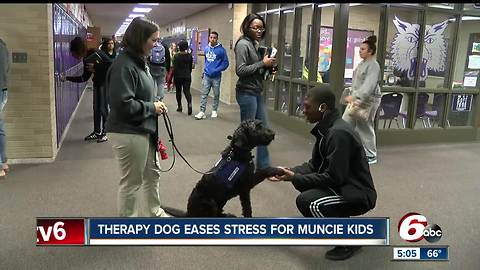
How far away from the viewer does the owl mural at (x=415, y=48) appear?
5320mm

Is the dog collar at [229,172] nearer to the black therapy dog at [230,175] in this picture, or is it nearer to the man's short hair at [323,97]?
the black therapy dog at [230,175]

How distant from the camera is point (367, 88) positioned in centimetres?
413

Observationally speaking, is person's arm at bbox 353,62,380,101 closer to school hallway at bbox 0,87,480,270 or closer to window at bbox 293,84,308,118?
school hallway at bbox 0,87,480,270

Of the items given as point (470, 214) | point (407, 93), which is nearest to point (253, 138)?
point (470, 214)

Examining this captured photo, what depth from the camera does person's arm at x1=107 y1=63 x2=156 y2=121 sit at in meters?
2.21

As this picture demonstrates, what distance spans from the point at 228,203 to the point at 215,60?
4.11 meters

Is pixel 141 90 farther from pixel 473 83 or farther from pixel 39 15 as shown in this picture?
pixel 473 83

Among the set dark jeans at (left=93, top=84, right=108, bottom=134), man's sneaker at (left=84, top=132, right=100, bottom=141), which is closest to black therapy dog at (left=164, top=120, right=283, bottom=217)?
dark jeans at (left=93, top=84, right=108, bottom=134)

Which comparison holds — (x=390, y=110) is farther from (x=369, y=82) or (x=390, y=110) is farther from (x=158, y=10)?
(x=158, y=10)

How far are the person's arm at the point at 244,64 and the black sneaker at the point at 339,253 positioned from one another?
5.06 ft

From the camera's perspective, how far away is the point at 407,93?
18.2ft

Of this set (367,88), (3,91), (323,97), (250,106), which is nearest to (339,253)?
(323,97)

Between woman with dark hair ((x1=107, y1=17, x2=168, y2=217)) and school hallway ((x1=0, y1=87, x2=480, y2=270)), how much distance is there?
1.29 ft

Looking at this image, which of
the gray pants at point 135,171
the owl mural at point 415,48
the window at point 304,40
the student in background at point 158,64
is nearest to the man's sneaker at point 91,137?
the student in background at point 158,64
